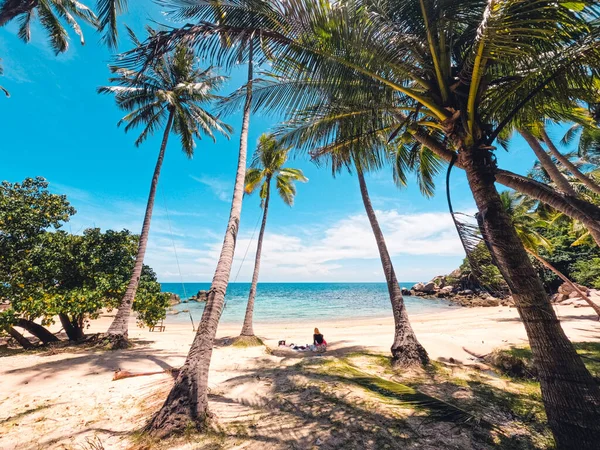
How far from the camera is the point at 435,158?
7332 millimetres

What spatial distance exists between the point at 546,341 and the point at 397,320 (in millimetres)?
4647

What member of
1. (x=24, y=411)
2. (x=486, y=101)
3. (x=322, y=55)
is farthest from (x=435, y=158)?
(x=24, y=411)

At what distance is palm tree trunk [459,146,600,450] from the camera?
2732 millimetres

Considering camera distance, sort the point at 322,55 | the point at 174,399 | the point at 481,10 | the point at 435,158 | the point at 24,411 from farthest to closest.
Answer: the point at 435,158
the point at 24,411
the point at 322,55
the point at 174,399
the point at 481,10

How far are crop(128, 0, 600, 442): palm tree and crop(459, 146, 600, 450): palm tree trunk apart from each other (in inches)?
0.4

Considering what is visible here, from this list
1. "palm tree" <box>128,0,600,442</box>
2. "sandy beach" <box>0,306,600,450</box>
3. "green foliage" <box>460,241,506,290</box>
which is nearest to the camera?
"palm tree" <box>128,0,600,442</box>

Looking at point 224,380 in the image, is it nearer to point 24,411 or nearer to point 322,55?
point 24,411

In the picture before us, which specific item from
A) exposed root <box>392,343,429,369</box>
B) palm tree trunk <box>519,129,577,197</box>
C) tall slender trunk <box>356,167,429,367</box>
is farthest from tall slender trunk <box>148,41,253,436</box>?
palm tree trunk <box>519,129,577,197</box>

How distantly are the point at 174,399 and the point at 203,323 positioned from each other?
3.68 feet

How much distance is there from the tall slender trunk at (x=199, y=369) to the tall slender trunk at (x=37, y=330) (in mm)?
10121

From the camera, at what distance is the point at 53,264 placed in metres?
9.34

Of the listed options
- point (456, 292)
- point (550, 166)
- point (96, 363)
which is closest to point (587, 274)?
point (550, 166)

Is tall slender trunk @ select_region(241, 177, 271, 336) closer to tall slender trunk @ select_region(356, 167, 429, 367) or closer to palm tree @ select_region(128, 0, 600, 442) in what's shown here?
tall slender trunk @ select_region(356, 167, 429, 367)

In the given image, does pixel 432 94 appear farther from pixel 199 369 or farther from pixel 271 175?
pixel 271 175
